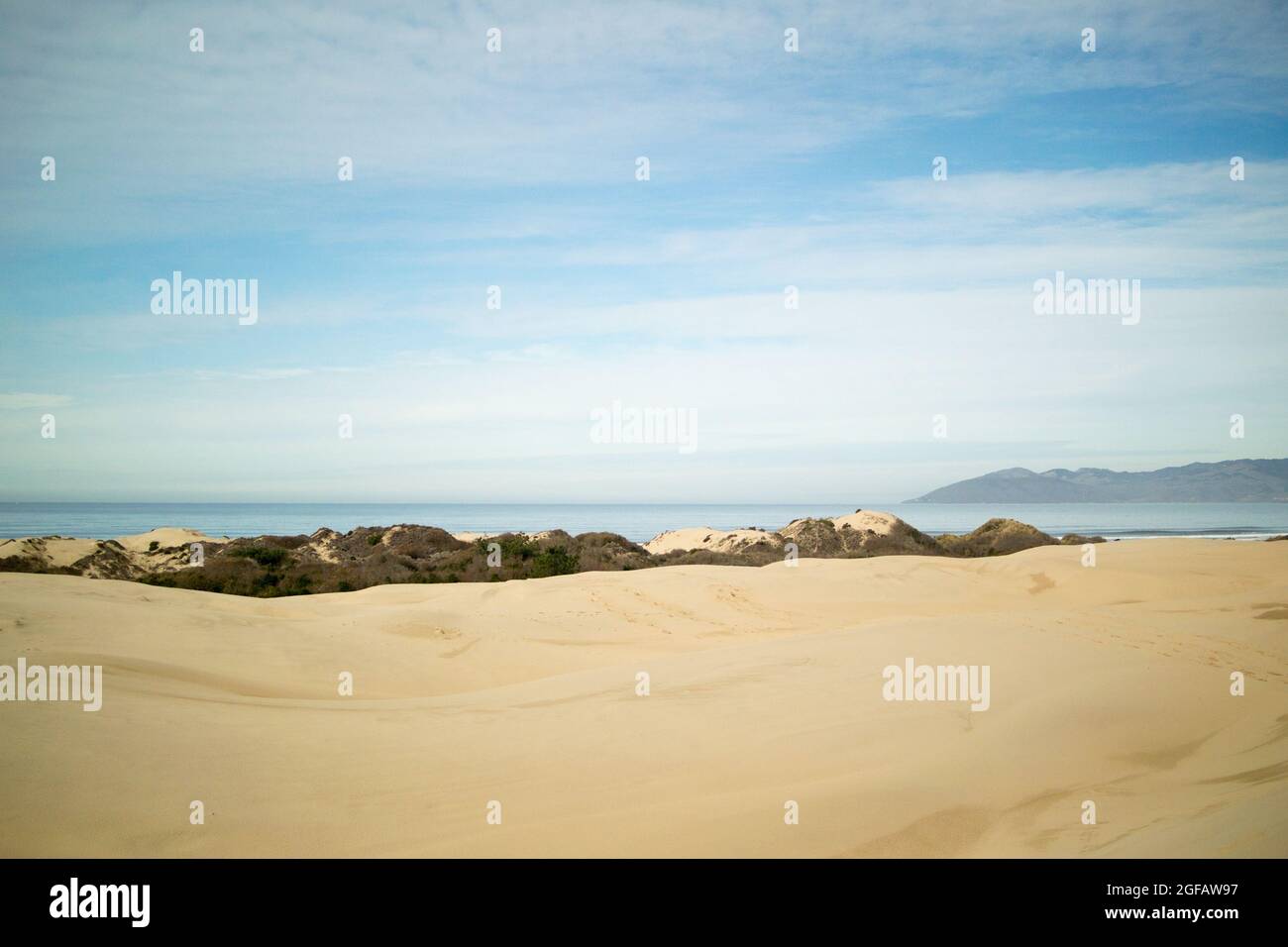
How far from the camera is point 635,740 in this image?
7113 mm

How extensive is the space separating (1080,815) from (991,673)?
339 centimetres

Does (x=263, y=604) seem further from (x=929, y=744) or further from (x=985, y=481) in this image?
(x=985, y=481)

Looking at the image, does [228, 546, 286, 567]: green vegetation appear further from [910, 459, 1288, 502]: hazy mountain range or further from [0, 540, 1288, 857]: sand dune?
[910, 459, 1288, 502]: hazy mountain range

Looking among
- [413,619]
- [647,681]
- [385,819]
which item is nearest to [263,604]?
[413,619]

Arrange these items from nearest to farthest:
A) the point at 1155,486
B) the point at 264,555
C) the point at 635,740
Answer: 1. the point at 635,740
2. the point at 264,555
3. the point at 1155,486

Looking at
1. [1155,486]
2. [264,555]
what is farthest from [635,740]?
[1155,486]

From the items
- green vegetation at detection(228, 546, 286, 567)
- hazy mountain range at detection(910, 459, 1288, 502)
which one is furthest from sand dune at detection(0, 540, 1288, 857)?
hazy mountain range at detection(910, 459, 1288, 502)

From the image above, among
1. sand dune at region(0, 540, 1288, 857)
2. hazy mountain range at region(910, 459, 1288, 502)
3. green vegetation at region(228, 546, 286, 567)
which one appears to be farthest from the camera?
hazy mountain range at region(910, 459, 1288, 502)

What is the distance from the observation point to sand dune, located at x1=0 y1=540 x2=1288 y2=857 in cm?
523

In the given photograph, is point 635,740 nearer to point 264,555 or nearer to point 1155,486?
point 264,555

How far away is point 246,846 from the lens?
509 cm
